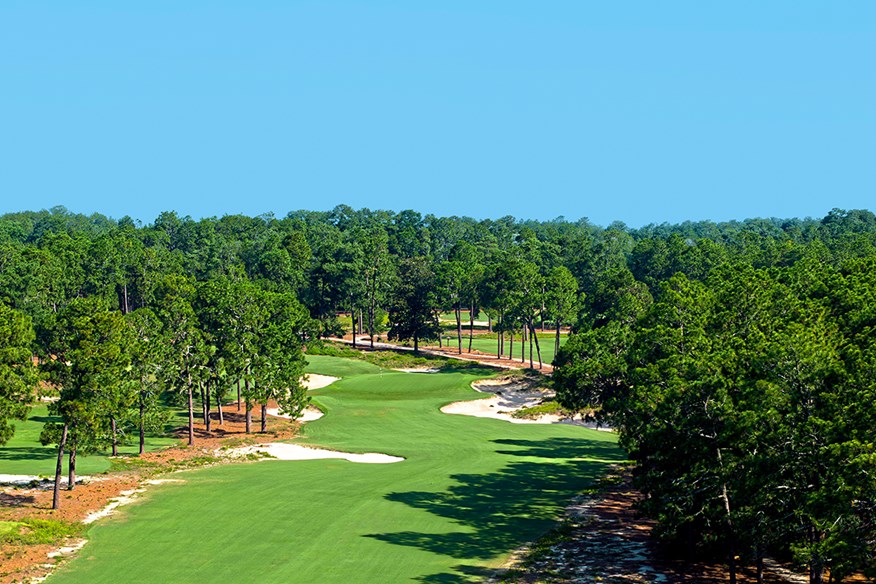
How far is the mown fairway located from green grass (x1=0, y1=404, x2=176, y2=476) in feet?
27.5

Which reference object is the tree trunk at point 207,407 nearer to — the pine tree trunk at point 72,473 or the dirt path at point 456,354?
the pine tree trunk at point 72,473

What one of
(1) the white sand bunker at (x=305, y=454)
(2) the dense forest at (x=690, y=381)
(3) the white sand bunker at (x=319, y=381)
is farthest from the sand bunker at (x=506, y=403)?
(1) the white sand bunker at (x=305, y=454)

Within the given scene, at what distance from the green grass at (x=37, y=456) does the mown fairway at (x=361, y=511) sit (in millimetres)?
8380

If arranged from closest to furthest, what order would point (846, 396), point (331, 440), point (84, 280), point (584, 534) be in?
point (846, 396)
point (584, 534)
point (331, 440)
point (84, 280)

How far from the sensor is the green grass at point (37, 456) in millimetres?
71750

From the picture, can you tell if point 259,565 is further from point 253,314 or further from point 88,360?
point 253,314

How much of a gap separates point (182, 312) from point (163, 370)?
598cm

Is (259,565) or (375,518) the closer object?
(259,565)

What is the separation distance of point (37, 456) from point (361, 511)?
31.5 meters

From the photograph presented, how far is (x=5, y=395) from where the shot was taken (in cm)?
5881

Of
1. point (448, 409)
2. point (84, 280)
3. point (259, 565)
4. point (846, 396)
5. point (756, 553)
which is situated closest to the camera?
point (846, 396)

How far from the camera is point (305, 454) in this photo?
81562 mm

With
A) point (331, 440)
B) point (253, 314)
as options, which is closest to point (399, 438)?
point (331, 440)

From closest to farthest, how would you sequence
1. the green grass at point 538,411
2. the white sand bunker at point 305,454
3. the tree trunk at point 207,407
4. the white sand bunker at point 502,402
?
the white sand bunker at point 305,454 → the tree trunk at point 207,407 → the green grass at point 538,411 → the white sand bunker at point 502,402
